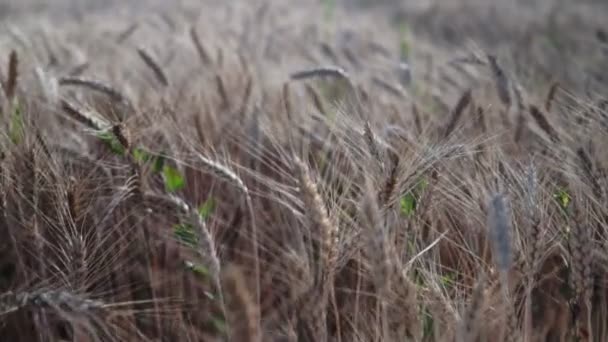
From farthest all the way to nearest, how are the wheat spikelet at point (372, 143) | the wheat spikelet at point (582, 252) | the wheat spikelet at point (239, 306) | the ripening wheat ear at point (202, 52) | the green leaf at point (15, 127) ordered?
the ripening wheat ear at point (202, 52), the green leaf at point (15, 127), the wheat spikelet at point (372, 143), the wheat spikelet at point (582, 252), the wheat spikelet at point (239, 306)

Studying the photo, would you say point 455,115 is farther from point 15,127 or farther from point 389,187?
point 15,127

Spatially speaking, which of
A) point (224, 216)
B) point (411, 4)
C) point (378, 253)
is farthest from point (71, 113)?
point (411, 4)

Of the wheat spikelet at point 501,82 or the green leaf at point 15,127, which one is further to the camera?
the wheat spikelet at point 501,82

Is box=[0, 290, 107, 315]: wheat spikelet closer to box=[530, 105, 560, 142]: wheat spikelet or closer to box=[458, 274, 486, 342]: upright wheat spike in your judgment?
box=[458, 274, 486, 342]: upright wheat spike

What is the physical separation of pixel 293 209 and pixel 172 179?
0.51 meters

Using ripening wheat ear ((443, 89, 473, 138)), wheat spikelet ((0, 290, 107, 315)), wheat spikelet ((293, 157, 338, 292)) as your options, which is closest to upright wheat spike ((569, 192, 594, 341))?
wheat spikelet ((293, 157, 338, 292))

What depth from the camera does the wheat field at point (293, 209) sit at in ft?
3.55

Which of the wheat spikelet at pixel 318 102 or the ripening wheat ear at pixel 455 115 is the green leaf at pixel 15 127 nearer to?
the wheat spikelet at pixel 318 102

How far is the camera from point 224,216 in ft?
6.23

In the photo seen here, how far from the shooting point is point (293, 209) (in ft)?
4.16

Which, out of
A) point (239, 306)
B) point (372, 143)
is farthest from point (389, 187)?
point (239, 306)

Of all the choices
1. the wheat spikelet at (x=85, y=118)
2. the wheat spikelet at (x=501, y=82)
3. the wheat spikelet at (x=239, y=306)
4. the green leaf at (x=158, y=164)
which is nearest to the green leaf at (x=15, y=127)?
the wheat spikelet at (x=85, y=118)

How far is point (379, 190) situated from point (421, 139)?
0.25 m

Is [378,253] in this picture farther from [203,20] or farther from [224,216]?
[203,20]
